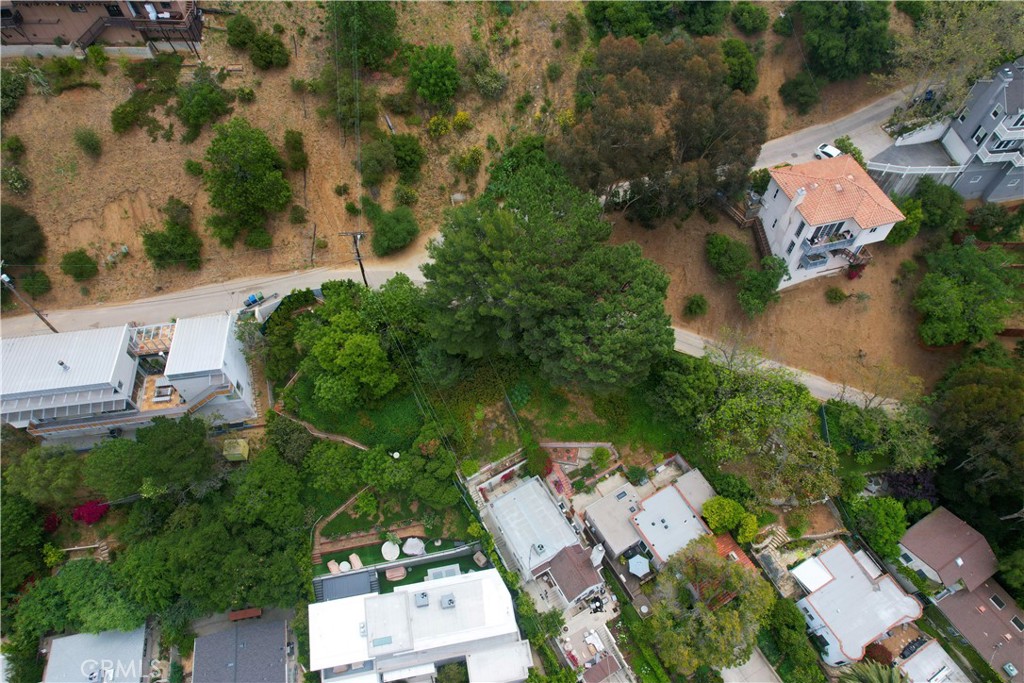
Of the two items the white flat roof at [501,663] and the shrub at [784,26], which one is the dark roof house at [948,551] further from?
the shrub at [784,26]

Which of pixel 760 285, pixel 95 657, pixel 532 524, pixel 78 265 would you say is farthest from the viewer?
pixel 760 285

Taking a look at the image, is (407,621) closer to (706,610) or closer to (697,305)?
(706,610)

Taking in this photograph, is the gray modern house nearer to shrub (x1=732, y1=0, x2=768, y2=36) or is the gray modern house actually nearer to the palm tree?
shrub (x1=732, y1=0, x2=768, y2=36)

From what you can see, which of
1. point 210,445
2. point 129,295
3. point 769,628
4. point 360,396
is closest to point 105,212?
point 129,295

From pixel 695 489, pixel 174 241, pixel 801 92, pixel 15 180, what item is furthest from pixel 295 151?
pixel 801 92

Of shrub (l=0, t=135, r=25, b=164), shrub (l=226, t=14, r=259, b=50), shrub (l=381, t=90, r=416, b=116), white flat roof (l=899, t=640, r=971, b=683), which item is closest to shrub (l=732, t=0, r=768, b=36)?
shrub (l=381, t=90, r=416, b=116)

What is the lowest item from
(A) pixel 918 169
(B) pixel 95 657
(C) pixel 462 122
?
(B) pixel 95 657

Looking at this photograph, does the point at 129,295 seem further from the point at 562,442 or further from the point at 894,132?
the point at 894,132
